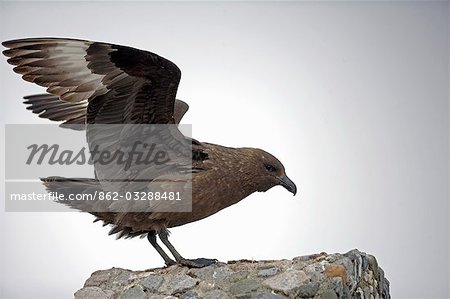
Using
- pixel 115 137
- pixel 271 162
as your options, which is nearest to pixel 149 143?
pixel 115 137

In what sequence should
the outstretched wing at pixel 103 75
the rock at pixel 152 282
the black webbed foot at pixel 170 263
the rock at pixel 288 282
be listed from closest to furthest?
the rock at pixel 288 282 < the outstretched wing at pixel 103 75 < the rock at pixel 152 282 < the black webbed foot at pixel 170 263

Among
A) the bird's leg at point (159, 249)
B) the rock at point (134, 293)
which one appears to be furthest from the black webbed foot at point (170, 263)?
the rock at point (134, 293)

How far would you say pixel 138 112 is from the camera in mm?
5762

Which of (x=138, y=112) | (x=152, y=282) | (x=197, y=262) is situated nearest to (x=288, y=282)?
(x=197, y=262)

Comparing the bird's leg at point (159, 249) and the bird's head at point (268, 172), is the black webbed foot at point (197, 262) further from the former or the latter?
the bird's head at point (268, 172)

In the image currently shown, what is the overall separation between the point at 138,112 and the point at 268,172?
1.08 m

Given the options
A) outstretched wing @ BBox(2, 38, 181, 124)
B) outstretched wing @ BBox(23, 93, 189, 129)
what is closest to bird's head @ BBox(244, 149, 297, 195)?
outstretched wing @ BBox(2, 38, 181, 124)

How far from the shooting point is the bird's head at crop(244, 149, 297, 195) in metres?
6.04

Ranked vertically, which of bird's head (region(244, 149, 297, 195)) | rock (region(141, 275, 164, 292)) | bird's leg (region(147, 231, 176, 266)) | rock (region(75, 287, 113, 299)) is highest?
bird's head (region(244, 149, 297, 195))

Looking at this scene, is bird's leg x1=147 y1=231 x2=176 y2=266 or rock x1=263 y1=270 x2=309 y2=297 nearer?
rock x1=263 y1=270 x2=309 y2=297

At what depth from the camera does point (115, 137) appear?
19.2 ft

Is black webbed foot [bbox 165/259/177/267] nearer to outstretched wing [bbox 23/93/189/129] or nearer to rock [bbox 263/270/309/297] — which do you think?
rock [bbox 263/270/309/297]

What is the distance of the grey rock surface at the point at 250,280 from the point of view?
17.6 ft

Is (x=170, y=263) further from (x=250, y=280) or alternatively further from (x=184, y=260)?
(x=250, y=280)
